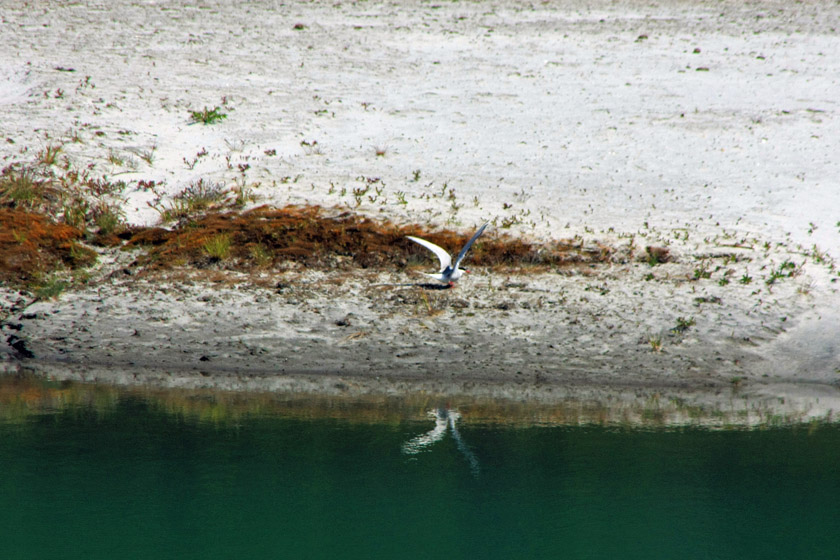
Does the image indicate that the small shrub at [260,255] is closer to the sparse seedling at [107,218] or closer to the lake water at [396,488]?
the sparse seedling at [107,218]

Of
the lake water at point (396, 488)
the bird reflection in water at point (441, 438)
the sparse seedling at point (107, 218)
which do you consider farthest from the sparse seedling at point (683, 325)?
the sparse seedling at point (107, 218)

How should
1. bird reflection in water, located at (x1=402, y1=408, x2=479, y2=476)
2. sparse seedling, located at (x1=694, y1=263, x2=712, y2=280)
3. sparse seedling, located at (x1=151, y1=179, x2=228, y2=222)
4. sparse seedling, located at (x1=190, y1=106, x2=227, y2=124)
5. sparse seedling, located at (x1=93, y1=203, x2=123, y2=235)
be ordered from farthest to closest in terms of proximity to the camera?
sparse seedling, located at (x1=190, y1=106, x2=227, y2=124) → sparse seedling, located at (x1=151, y1=179, x2=228, y2=222) → sparse seedling, located at (x1=93, y1=203, x2=123, y2=235) → sparse seedling, located at (x1=694, y1=263, x2=712, y2=280) → bird reflection in water, located at (x1=402, y1=408, x2=479, y2=476)

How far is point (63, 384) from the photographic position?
37.0 feet

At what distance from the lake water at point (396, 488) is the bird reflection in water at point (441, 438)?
0.08ft

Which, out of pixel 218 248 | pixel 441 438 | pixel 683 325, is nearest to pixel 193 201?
pixel 218 248

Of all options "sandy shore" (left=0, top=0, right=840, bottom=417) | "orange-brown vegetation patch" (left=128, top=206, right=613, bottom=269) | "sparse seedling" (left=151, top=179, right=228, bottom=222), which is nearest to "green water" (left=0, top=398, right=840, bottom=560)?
"sandy shore" (left=0, top=0, right=840, bottom=417)

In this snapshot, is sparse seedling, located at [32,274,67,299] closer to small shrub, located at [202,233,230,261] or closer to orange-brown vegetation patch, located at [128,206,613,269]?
orange-brown vegetation patch, located at [128,206,613,269]

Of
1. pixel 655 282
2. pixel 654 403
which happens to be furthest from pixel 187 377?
pixel 655 282

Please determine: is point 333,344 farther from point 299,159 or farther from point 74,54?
point 74,54

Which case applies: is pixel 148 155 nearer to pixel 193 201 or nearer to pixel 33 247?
pixel 193 201

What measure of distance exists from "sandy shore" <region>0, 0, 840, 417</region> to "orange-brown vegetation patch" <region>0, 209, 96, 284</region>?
0.52 metres

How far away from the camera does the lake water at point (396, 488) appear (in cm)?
728

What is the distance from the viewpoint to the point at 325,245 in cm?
1498

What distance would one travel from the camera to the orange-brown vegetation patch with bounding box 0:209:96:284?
45.2 ft
